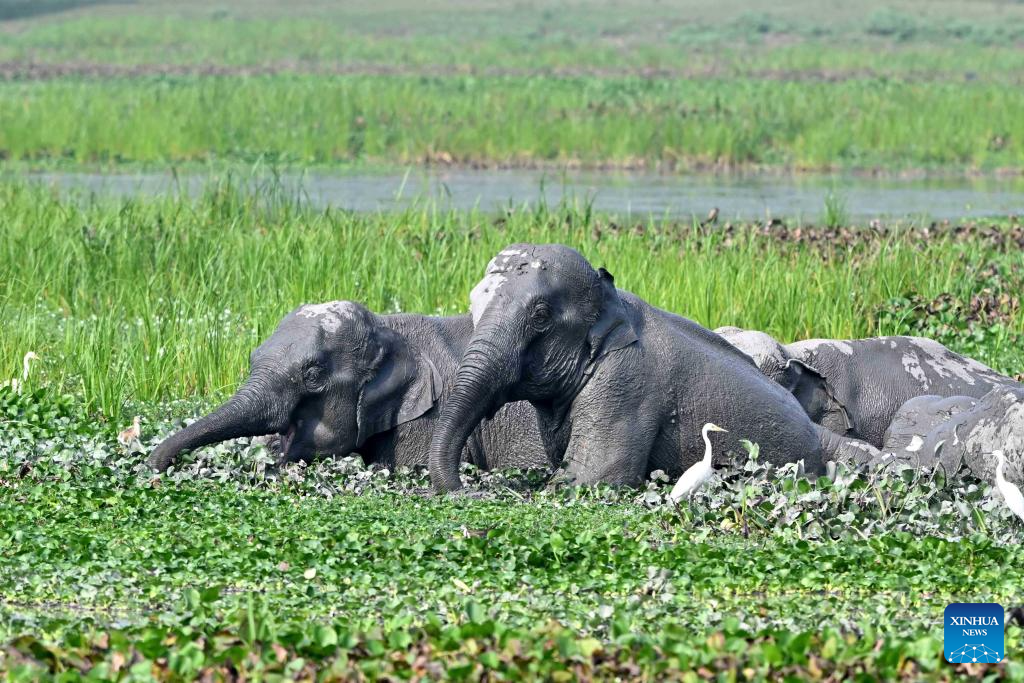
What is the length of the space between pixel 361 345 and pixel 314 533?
1.46 metres

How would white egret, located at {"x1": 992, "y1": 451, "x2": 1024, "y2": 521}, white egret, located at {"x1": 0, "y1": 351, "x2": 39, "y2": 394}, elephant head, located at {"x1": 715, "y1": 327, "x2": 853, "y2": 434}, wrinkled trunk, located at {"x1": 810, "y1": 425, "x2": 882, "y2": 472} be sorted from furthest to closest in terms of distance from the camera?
white egret, located at {"x1": 0, "y1": 351, "x2": 39, "y2": 394} < elephant head, located at {"x1": 715, "y1": 327, "x2": 853, "y2": 434} < wrinkled trunk, located at {"x1": 810, "y1": 425, "x2": 882, "y2": 472} < white egret, located at {"x1": 992, "y1": 451, "x2": 1024, "y2": 521}

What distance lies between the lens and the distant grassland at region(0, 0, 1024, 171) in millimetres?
27531

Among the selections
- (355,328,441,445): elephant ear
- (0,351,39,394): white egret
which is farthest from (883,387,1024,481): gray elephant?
(0,351,39,394): white egret

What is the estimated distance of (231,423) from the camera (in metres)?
8.48

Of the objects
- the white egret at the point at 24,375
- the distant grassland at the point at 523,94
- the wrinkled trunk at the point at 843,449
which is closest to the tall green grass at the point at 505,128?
the distant grassland at the point at 523,94

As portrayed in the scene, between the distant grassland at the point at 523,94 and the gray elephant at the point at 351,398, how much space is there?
17.4 metres

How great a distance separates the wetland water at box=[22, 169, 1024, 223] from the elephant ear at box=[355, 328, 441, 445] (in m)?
10.9

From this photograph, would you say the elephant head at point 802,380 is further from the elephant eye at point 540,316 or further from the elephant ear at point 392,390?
the elephant ear at point 392,390

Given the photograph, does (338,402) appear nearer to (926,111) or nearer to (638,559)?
(638,559)

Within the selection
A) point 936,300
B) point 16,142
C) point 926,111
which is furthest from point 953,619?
point 926,111

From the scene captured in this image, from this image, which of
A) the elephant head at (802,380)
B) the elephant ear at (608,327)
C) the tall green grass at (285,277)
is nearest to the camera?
the elephant ear at (608,327)

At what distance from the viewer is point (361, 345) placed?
8.59 metres

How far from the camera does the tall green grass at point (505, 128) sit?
27.1 meters

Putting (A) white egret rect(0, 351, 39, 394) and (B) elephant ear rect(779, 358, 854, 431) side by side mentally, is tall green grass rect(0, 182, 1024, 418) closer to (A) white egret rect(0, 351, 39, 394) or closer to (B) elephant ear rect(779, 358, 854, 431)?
(A) white egret rect(0, 351, 39, 394)
